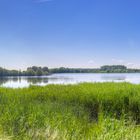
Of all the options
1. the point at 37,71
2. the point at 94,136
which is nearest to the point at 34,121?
the point at 94,136

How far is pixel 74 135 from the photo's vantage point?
5.06 m

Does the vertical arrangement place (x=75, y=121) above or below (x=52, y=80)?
below

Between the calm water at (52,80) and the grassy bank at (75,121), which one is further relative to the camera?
the calm water at (52,80)

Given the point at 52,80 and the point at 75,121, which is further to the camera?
the point at 52,80

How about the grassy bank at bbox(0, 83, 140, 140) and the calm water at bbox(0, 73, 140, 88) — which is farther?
the calm water at bbox(0, 73, 140, 88)

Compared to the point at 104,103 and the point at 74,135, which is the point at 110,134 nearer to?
the point at 74,135

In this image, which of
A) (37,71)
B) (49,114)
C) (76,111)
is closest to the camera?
(49,114)

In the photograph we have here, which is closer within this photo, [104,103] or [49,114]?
[49,114]

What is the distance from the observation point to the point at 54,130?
16.6ft

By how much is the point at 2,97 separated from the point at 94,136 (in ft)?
14.1

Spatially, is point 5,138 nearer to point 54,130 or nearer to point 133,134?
point 54,130

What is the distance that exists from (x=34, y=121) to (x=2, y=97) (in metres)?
2.89

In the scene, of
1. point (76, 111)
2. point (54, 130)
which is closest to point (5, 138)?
point (54, 130)

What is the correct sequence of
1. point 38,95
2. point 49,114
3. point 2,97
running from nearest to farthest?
point 49,114 < point 2,97 < point 38,95
